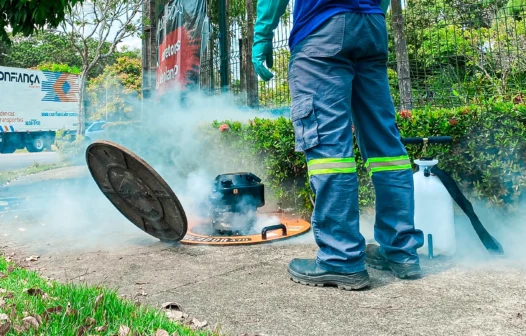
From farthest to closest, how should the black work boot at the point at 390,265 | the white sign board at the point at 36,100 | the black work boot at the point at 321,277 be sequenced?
the white sign board at the point at 36,100, the black work boot at the point at 390,265, the black work boot at the point at 321,277

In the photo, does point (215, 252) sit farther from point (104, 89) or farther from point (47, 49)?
point (47, 49)

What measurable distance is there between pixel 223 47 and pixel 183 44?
1.10m

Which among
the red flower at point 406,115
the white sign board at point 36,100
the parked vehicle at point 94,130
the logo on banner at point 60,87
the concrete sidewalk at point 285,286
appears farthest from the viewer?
the parked vehicle at point 94,130

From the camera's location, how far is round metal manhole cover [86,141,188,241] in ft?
9.66

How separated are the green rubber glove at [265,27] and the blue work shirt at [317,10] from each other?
0.10m

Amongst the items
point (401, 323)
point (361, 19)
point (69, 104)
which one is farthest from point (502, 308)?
point (69, 104)

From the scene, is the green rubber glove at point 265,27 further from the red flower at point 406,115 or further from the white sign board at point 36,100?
the white sign board at point 36,100

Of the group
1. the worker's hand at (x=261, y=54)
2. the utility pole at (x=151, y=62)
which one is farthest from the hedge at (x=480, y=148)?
the utility pole at (x=151, y=62)

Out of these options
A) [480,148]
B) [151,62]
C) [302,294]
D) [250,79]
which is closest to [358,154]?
[480,148]

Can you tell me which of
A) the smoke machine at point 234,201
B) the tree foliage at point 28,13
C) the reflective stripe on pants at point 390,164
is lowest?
the smoke machine at point 234,201

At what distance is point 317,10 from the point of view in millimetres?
2279

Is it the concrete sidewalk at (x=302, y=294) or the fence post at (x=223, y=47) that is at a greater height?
the fence post at (x=223, y=47)

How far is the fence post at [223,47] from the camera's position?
26.8 ft

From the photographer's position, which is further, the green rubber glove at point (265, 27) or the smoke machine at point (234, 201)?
the smoke machine at point (234, 201)
